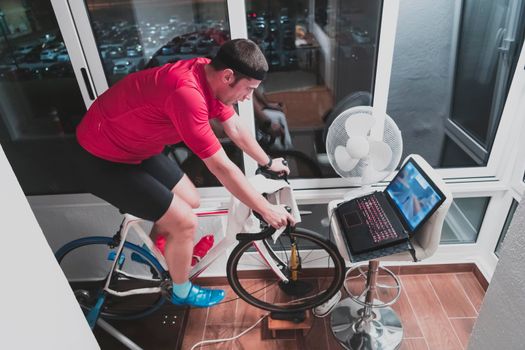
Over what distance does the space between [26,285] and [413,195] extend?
137 centimetres

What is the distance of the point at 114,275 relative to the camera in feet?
6.00

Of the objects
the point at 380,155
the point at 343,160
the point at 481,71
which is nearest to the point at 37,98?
the point at 343,160

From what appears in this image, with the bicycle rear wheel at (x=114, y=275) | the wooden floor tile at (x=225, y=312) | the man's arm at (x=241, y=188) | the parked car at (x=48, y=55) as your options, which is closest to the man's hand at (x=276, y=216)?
the man's arm at (x=241, y=188)

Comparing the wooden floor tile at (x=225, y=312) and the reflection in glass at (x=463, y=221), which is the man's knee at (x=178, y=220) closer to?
the wooden floor tile at (x=225, y=312)

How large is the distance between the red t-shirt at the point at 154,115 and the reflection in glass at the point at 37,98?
53 centimetres

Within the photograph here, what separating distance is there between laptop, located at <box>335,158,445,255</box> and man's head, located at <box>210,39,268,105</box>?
74 centimetres

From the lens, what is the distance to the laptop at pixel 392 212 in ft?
4.63

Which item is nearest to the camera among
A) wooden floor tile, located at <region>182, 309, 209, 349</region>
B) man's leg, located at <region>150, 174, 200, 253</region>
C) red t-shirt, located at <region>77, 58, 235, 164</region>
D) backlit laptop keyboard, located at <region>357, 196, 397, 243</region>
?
red t-shirt, located at <region>77, 58, 235, 164</region>

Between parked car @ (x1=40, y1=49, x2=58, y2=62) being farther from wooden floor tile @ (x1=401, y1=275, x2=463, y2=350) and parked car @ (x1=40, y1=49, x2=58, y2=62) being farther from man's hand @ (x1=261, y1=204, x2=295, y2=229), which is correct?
wooden floor tile @ (x1=401, y1=275, x2=463, y2=350)

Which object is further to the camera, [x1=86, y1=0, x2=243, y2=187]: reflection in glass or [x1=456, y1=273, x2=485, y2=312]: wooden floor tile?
[x1=456, y1=273, x2=485, y2=312]: wooden floor tile

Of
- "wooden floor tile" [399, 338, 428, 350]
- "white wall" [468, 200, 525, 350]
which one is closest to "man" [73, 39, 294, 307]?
"white wall" [468, 200, 525, 350]

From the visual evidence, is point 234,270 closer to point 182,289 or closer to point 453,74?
point 182,289

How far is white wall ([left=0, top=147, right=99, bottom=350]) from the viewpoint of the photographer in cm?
76

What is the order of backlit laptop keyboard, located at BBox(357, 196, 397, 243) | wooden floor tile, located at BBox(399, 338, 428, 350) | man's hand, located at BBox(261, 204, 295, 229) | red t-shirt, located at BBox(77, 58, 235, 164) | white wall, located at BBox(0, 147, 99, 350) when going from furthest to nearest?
1. wooden floor tile, located at BBox(399, 338, 428, 350)
2. backlit laptop keyboard, located at BBox(357, 196, 397, 243)
3. man's hand, located at BBox(261, 204, 295, 229)
4. red t-shirt, located at BBox(77, 58, 235, 164)
5. white wall, located at BBox(0, 147, 99, 350)
